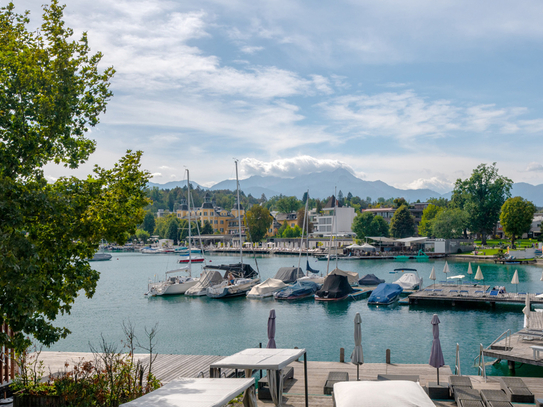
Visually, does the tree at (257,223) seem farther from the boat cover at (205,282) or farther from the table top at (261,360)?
the table top at (261,360)

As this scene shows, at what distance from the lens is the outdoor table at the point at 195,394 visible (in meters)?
6.50

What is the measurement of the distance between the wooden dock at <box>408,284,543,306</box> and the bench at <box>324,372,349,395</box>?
972 inches

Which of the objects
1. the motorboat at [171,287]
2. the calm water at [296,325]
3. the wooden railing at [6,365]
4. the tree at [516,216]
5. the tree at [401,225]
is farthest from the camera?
the tree at [401,225]

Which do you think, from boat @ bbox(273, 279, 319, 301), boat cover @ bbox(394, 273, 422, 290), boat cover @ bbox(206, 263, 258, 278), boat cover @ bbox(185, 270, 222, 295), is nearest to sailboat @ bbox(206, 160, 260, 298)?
boat cover @ bbox(206, 263, 258, 278)

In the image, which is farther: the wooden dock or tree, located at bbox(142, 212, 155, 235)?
tree, located at bbox(142, 212, 155, 235)

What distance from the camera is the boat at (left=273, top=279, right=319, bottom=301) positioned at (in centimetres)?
3909

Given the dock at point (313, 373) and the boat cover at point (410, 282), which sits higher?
the dock at point (313, 373)

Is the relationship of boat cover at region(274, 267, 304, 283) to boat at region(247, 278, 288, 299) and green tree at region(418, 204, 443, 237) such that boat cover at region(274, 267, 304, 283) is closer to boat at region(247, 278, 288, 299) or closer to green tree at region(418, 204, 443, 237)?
boat at region(247, 278, 288, 299)

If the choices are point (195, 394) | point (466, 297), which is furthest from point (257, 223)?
point (195, 394)

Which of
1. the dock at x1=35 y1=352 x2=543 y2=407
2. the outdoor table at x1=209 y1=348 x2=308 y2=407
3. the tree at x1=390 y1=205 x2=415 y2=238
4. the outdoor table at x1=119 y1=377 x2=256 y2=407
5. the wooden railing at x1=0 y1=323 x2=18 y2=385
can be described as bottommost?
the dock at x1=35 y1=352 x2=543 y2=407

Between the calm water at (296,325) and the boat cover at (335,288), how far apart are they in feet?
3.02

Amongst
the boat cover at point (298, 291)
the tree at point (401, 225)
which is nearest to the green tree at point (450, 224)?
the tree at point (401, 225)

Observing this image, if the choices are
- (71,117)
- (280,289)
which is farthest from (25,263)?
(280,289)

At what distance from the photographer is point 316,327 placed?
2912 centimetres
